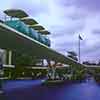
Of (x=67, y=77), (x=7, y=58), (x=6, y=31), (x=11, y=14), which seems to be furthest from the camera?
(x=7, y=58)

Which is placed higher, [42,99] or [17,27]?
[17,27]

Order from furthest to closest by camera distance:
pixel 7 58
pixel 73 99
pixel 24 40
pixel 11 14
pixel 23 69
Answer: pixel 23 69 → pixel 7 58 → pixel 11 14 → pixel 24 40 → pixel 73 99

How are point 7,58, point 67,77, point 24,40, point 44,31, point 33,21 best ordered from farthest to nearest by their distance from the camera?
point 7,58
point 67,77
point 44,31
point 33,21
point 24,40

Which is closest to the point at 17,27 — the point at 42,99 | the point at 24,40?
the point at 24,40

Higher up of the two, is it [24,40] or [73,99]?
[24,40]

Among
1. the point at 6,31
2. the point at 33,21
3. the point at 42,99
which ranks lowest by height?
the point at 42,99

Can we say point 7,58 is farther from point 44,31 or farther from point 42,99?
point 42,99

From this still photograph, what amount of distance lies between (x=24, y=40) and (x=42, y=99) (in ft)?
16.2

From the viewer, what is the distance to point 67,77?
84.9 metres

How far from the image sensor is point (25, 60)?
11075 cm

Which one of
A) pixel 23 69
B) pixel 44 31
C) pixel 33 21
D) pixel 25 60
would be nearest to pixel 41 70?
pixel 25 60

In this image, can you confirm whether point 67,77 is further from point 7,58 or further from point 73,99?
point 73,99

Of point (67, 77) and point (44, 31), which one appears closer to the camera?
point (44, 31)

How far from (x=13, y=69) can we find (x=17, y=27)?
57.8m
